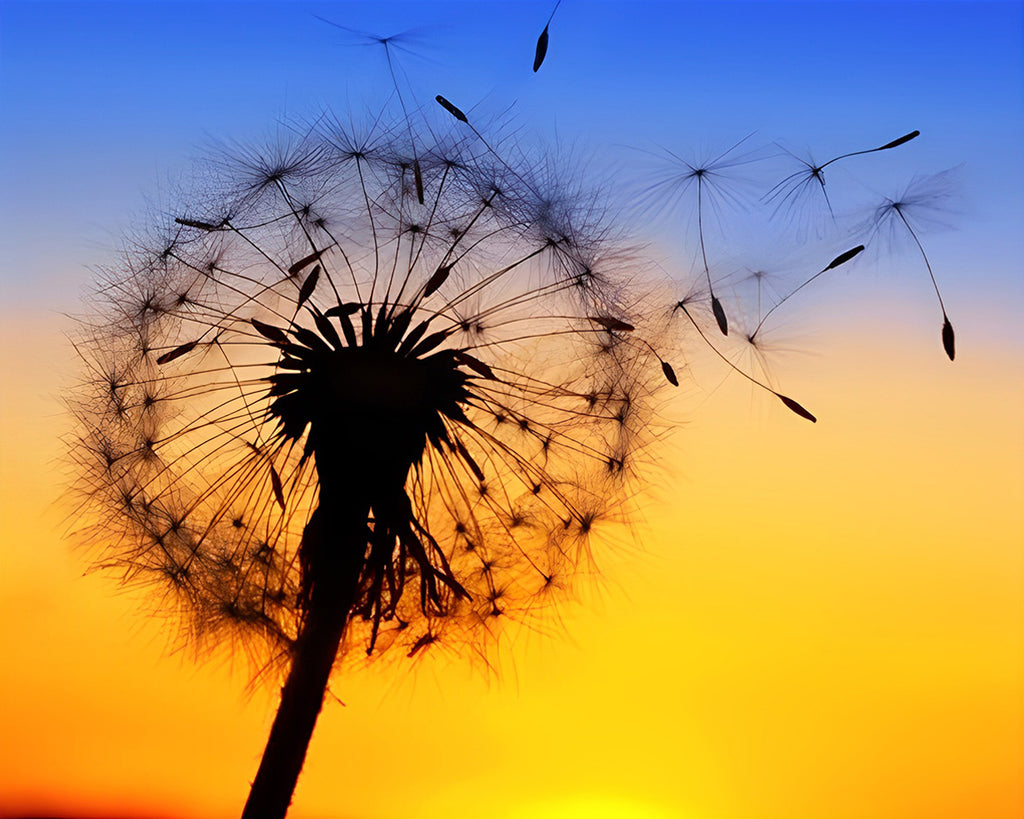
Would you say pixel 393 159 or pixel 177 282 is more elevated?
pixel 393 159

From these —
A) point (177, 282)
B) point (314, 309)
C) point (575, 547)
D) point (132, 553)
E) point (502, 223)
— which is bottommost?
point (132, 553)

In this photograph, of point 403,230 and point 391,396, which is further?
point 403,230

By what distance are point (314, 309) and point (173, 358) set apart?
97 cm

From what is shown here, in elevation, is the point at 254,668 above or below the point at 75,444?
below

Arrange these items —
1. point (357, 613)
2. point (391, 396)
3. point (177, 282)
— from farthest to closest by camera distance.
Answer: point (177, 282), point (357, 613), point (391, 396)

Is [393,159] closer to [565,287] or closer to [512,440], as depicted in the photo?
[565,287]

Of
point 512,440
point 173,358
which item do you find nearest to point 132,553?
point 173,358

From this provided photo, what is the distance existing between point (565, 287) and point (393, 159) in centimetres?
108

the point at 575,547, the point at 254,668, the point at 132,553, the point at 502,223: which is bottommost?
the point at 254,668

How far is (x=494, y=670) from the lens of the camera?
5332 millimetres

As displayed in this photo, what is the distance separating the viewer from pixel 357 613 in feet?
16.6

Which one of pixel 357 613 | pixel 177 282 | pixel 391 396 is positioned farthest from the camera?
pixel 177 282

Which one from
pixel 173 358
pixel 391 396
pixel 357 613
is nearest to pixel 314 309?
pixel 391 396

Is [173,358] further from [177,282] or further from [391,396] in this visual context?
[391,396]
